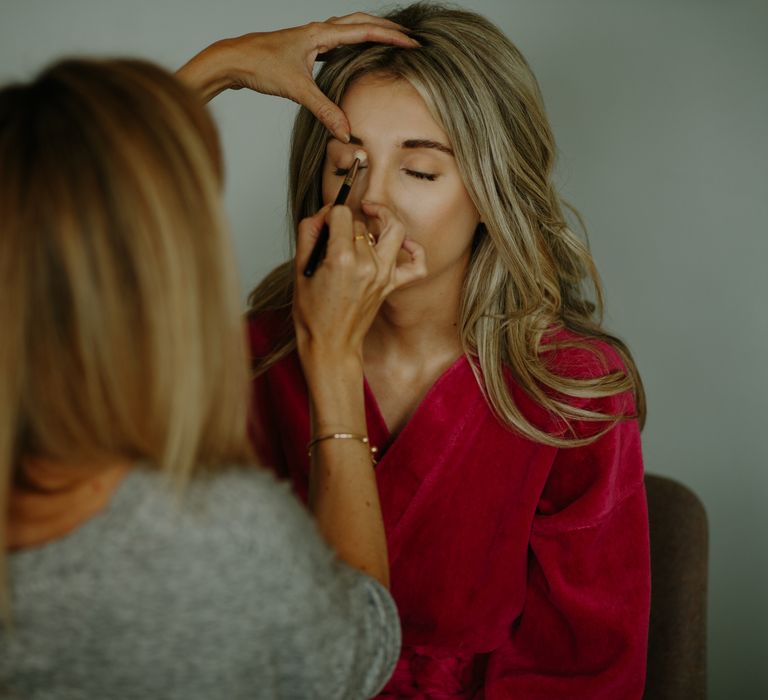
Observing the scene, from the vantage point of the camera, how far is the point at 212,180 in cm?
68

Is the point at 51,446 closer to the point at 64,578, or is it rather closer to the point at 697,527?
the point at 64,578

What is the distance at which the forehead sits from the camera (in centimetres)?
118

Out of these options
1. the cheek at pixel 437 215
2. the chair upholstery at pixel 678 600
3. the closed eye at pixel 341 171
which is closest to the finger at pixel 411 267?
the cheek at pixel 437 215

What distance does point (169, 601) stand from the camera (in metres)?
0.66

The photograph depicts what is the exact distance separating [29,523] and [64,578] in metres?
0.06

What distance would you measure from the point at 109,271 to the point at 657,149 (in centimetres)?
123

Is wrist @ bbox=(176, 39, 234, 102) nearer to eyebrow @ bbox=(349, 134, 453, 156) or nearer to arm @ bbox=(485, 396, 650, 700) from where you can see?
eyebrow @ bbox=(349, 134, 453, 156)

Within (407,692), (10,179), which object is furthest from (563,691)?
(10,179)

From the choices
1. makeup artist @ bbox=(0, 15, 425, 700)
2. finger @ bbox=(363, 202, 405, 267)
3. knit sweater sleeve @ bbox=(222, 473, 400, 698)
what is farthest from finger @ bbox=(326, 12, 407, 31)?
knit sweater sleeve @ bbox=(222, 473, 400, 698)

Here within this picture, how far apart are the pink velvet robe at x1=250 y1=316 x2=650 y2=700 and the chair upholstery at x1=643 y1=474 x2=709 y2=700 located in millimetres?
98

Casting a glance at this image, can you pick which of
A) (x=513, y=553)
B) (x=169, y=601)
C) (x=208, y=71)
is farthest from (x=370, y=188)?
(x=169, y=601)

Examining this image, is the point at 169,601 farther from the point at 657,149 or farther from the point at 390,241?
the point at 657,149

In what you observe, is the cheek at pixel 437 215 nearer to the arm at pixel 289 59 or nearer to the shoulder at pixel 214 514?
the arm at pixel 289 59

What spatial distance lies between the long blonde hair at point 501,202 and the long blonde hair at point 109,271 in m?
0.57
